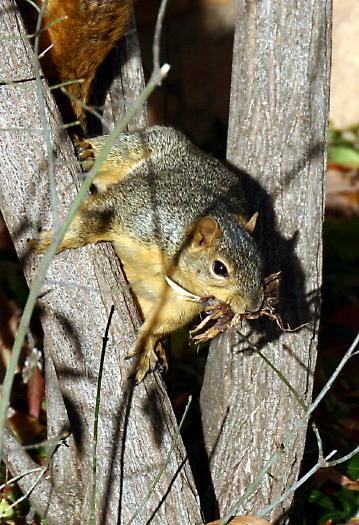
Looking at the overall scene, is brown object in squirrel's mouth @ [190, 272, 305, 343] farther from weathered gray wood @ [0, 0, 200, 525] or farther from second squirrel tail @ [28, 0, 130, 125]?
second squirrel tail @ [28, 0, 130, 125]

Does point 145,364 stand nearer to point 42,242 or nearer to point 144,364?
point 144,364

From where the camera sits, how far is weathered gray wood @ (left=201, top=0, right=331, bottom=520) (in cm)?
205

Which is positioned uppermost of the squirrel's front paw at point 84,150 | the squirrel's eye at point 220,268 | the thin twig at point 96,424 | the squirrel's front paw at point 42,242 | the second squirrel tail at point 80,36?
the second squirrel tail at point 80,36

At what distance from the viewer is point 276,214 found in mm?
2148

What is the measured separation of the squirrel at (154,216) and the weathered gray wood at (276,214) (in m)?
0.12

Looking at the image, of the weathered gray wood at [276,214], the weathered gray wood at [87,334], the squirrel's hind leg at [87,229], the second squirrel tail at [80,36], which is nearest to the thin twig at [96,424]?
the weathered gray wood at [87,334]

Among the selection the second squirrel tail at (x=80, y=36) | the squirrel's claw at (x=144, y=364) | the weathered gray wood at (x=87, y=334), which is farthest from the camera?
the second squirrel tail at (x=80, y=36)

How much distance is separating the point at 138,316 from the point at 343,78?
342 centimetres

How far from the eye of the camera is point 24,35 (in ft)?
5.74

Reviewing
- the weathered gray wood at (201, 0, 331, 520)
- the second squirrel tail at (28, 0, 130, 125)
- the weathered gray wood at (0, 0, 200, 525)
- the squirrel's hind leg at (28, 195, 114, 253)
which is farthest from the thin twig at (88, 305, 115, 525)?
the second squirrel tail at (28, 0, 130, 125)

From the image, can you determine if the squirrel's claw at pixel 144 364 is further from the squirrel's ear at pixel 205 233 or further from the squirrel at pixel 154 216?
the squirrel's ear at pixel 205 233

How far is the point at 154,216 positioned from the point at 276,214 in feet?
1.27

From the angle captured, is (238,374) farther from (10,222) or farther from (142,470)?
(10,222)

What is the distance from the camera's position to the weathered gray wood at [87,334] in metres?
1.75
